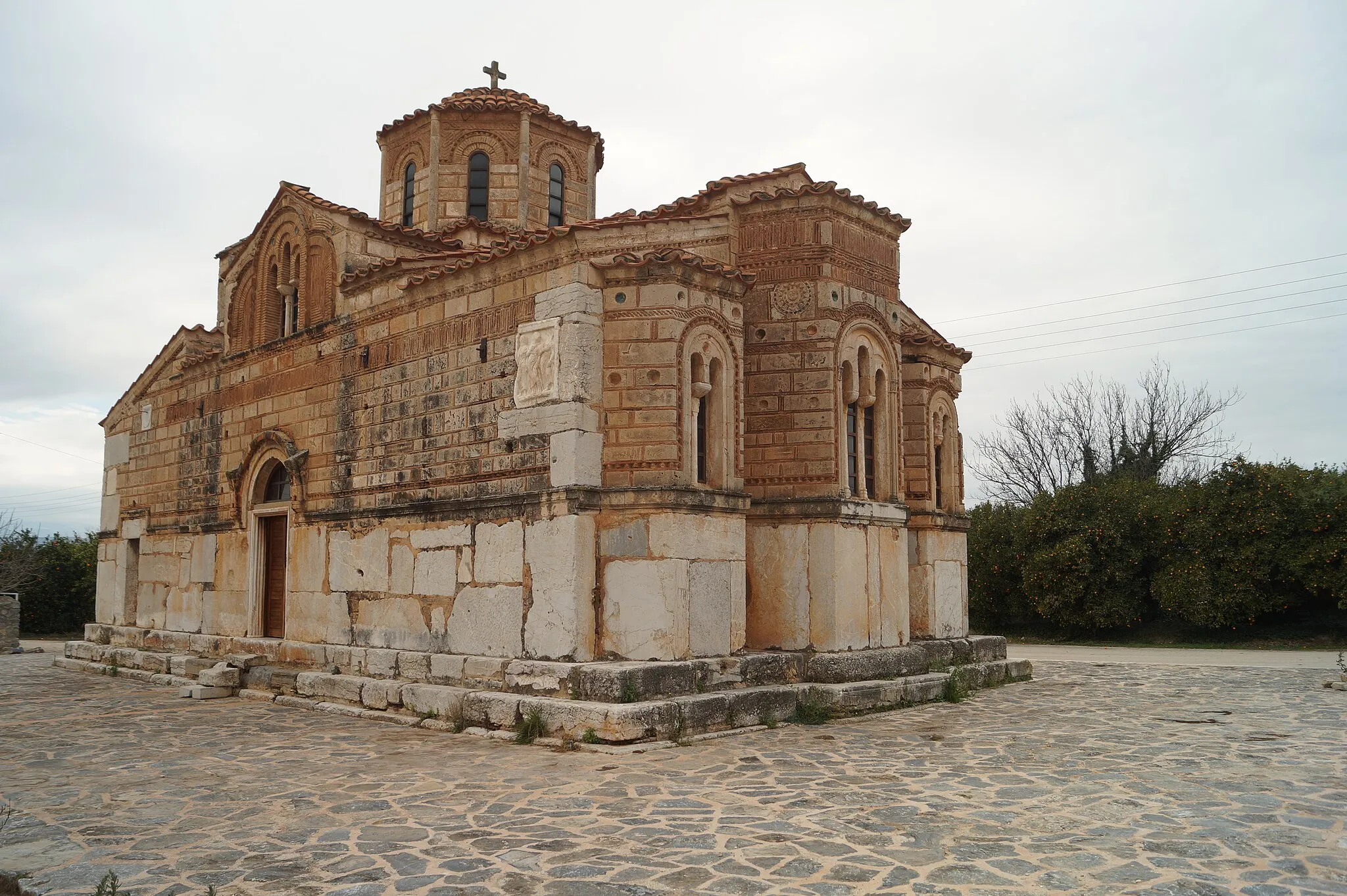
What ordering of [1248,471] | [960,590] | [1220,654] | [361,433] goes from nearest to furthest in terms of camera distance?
1. [361,433]
2. [960,590]
3. [1220,654]
4. [1248,471]

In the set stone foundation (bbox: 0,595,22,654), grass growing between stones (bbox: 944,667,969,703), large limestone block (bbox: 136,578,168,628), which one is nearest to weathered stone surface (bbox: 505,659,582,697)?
grass growing between stones (bbox: 944,667,969,703)

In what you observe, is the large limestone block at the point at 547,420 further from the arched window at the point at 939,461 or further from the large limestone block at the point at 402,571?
the arched window at the point at 939,461

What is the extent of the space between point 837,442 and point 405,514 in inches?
179

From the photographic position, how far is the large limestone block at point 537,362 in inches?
363

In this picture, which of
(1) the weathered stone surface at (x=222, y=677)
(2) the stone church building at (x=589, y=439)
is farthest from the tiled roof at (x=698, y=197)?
(1) the weathered stone surface at (x=222, y=677)

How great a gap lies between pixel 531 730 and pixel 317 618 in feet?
14.9

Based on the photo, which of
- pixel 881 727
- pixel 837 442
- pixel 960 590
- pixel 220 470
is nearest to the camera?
pixel 881 727

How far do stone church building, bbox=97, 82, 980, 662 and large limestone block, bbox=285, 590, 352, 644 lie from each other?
0.03 metres

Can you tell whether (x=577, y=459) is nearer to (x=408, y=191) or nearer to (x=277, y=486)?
(x=277, y=486)

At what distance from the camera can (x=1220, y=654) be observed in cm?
1655

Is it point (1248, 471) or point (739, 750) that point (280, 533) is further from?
point (1248, 471)

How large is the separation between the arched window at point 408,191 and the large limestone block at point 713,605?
8.97 m

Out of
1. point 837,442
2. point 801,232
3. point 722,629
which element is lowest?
point 722,629

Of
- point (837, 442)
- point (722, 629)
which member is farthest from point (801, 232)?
point (722, 629)
